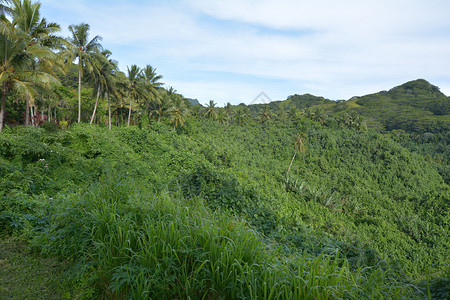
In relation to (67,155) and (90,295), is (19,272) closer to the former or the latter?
(90,295)

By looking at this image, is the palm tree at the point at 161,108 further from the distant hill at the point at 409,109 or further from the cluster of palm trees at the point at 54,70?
the distant hill at the point at 409,109

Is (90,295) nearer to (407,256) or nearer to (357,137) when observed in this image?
(407,256)

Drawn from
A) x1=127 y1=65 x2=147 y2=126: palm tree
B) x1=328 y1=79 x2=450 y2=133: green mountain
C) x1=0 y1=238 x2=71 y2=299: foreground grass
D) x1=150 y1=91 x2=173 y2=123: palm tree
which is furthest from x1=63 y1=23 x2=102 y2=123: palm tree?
x1=328 y1=79 x2=450 y2=133: green mountain

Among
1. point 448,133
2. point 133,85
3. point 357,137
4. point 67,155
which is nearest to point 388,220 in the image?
point 357,137

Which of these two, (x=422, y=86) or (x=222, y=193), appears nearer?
(x=222, y=193)

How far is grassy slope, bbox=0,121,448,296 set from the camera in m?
4.31

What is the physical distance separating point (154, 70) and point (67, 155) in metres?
25.5

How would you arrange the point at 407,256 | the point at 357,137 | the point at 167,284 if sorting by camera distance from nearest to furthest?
the point at 167,284 → the point at 407,256 → the point at 357,137

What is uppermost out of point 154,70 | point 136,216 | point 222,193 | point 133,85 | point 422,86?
point 422,86

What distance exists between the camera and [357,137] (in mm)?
45531

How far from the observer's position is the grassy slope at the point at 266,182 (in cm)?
431

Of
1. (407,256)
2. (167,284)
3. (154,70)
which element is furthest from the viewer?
(154,70)

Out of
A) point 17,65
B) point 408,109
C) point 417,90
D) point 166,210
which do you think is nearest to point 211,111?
point 17,65

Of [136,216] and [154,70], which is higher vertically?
[154,70]
